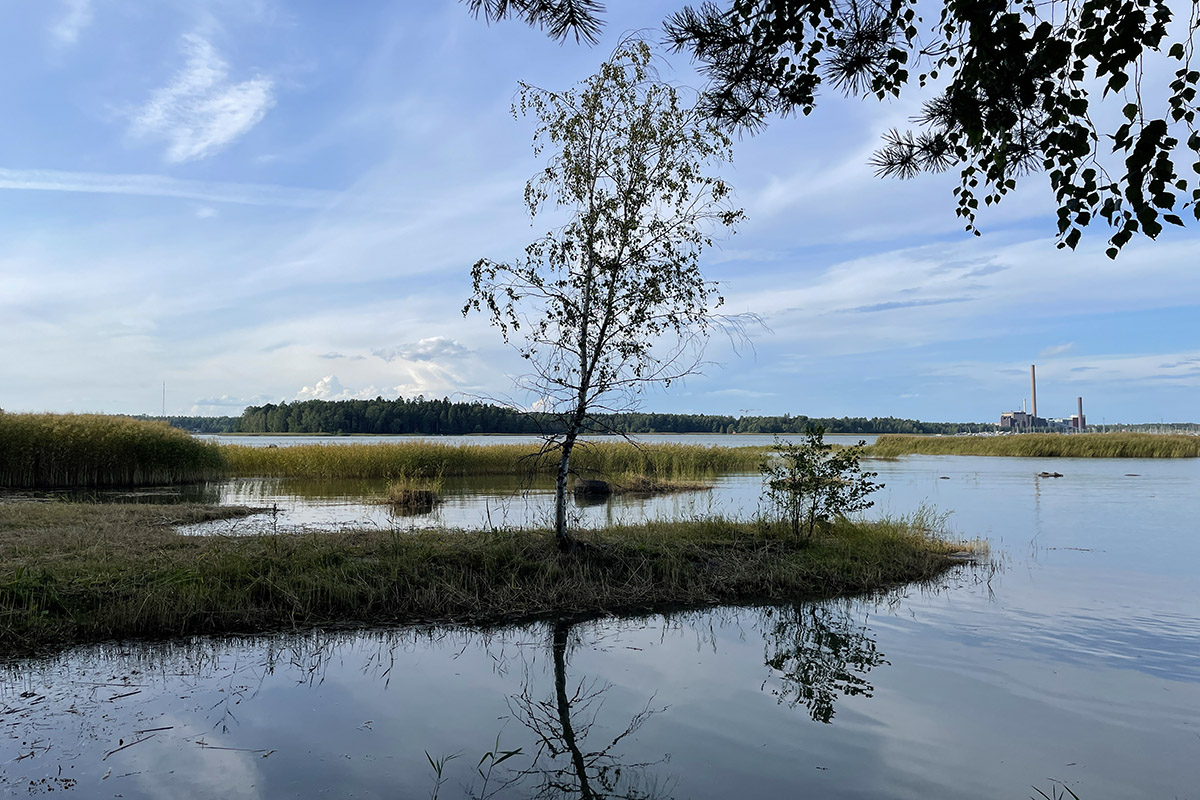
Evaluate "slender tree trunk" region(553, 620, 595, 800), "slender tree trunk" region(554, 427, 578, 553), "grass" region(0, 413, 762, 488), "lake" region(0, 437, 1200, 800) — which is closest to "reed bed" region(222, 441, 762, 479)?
"grass" region(0, 413, 762, 488)

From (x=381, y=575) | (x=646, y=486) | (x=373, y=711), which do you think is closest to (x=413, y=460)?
(x=646, y=486)

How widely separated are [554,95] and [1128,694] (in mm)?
9280

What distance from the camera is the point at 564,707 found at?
5762 mm

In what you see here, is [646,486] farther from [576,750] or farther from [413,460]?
[576,750]

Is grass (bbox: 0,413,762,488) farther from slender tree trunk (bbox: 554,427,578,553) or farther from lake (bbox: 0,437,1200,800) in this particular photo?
lake (bbox: 0,437,1200,800)

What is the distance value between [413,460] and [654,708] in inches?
1031

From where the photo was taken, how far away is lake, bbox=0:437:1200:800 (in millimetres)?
4457

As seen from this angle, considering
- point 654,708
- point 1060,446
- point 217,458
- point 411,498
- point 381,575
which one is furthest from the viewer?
point 1060,446

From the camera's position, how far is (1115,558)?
1305 cm

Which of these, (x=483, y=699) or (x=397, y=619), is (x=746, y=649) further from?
(x=397, y=619)

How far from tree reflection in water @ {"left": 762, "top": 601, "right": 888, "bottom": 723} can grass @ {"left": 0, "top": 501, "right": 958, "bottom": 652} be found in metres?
0.73

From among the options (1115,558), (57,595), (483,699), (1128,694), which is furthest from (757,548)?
(57,595)

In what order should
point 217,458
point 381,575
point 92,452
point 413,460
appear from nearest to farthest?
1. point 381,575
2. point 92,452
3. point 217,458
4. point 413,460

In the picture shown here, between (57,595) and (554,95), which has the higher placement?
(554,95)
